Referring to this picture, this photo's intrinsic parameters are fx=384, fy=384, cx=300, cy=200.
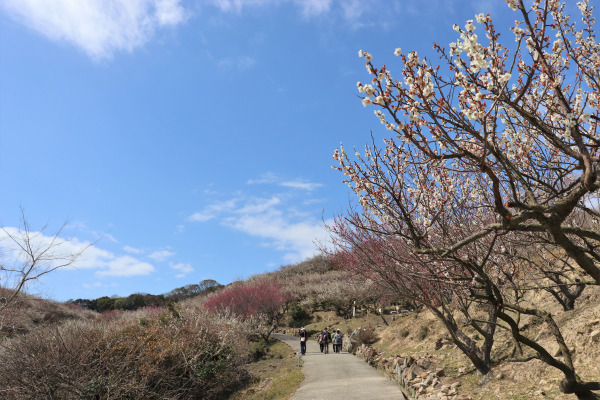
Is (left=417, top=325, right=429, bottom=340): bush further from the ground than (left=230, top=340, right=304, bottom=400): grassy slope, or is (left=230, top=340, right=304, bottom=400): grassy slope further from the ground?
(left=417, top=325, right=429, bottom=340): bush

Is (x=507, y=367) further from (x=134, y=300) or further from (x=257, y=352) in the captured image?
(x=134, y=300)

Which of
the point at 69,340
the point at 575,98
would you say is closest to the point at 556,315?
the point at 575,98

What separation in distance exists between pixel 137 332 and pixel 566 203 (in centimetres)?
1793

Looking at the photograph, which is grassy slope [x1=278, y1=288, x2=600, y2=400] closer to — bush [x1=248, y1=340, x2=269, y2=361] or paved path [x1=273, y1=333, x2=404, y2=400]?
paved path [x1=273, y1=333, x2=404, y2=400]

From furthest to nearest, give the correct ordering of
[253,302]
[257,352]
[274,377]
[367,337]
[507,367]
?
1. [253,302]
2. [257,352]
3. [367,337]
4. [274,377]
5. [507,367]

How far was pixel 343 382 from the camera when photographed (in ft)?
48.5

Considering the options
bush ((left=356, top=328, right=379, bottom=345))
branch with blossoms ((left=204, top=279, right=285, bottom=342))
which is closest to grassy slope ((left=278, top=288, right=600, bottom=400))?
bush ((left=356, top=328, right=379, bottom=345))

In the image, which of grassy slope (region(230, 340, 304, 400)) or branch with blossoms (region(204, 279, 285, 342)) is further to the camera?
branch with blossoms (region(204, 279, 285, 342))

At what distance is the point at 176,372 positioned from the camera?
1667 cm

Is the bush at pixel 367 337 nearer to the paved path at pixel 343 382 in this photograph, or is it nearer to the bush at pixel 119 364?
the paved path at pixel 343 382

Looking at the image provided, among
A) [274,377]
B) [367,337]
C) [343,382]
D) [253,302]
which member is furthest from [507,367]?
[253,302]

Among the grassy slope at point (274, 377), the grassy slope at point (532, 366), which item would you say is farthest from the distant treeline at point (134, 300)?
the grassy slope at point (532, 366)

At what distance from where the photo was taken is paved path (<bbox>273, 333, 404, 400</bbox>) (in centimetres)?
1252

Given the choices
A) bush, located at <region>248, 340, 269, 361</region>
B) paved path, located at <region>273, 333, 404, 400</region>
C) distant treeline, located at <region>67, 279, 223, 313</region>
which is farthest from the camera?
distant treeline, located at <region>67, 279, 223, 313</region>
